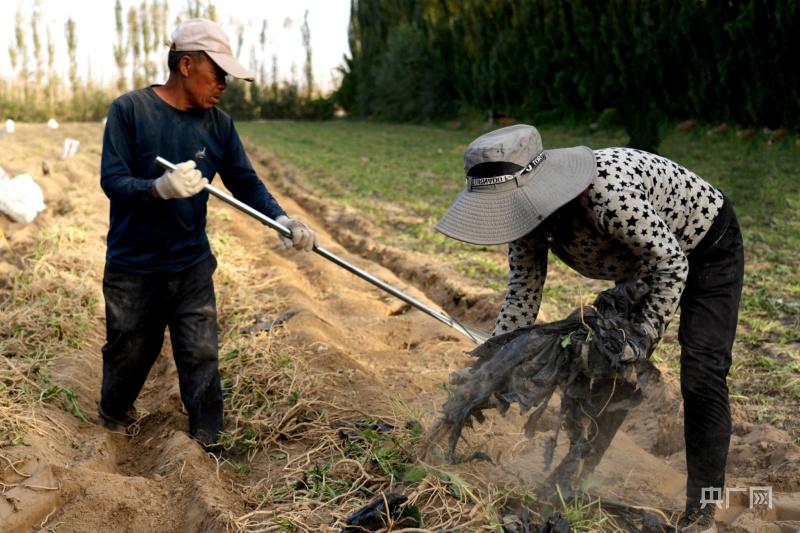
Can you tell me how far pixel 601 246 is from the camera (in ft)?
9.61

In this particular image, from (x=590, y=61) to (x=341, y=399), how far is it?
52.8ft

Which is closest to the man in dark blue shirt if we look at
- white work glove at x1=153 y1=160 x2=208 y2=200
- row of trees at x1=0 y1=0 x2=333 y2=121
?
white work glove at x1=153 y1=160 x2=208 y2=200

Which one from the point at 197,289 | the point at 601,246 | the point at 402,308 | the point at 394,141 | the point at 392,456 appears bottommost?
the point at 394,141

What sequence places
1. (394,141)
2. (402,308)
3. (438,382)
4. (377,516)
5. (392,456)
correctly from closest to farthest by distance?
(377,516), (392,456), (438,382), (402,308), (394,141)

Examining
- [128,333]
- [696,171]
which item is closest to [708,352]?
[128,333]

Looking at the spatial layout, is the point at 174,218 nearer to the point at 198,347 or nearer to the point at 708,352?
the point at 198,347

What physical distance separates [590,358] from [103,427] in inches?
94.0

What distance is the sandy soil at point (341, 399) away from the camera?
321 centimetres

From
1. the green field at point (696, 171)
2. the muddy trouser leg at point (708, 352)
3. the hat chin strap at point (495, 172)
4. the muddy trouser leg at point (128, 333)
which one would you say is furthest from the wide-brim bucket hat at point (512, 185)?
the green field at point (696, 171)

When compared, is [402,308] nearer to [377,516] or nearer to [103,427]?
[103,427]

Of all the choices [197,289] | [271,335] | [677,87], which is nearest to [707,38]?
[677,87]

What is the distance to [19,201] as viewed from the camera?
8.27 meters

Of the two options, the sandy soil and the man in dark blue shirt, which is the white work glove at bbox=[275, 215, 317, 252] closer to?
the man in dark blue shirt

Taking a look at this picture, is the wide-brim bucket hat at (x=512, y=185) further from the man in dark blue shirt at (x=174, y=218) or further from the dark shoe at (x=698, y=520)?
the dark shoe at (x=698, y=520)
